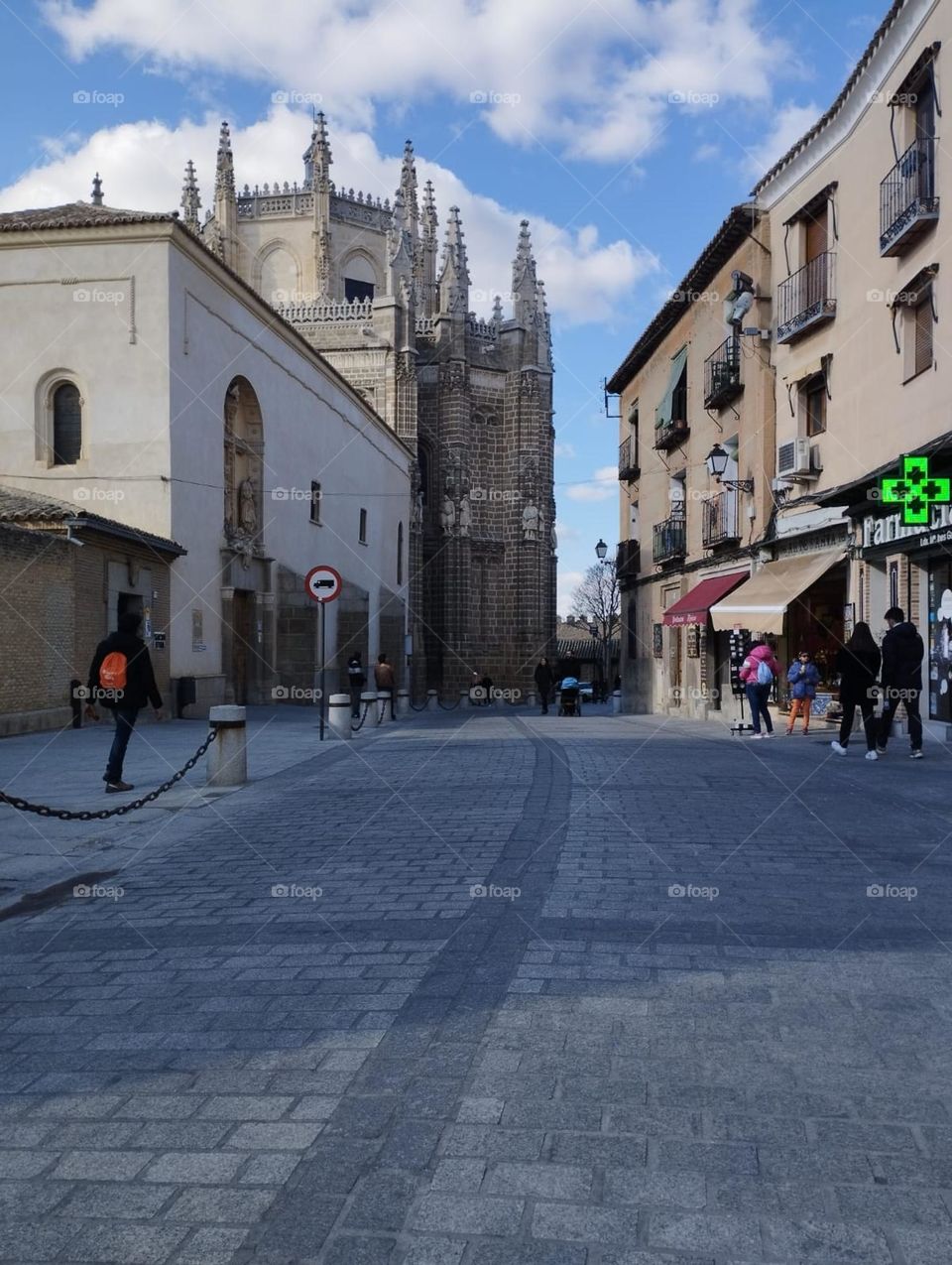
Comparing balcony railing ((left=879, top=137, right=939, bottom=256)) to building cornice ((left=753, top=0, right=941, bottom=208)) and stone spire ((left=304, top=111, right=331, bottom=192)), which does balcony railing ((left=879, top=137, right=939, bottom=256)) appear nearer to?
building cornice ((left=753, top=0, right=941, bottom=208))

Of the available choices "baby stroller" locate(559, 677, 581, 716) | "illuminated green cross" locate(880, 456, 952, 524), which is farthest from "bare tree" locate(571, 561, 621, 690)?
"illuminated green cross" locate(880, 456, 952, 524)

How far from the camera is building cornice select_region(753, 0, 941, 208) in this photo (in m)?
16.0

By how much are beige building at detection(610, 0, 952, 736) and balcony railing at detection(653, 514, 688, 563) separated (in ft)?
2.75

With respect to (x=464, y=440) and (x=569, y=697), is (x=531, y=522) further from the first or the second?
(x=569, y=697)

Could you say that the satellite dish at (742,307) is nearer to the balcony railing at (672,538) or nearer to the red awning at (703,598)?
the red awning at (703,598)

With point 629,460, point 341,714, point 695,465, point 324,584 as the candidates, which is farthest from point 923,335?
point 629,460

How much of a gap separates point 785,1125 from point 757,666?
587 inches

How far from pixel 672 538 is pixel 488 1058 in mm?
26182

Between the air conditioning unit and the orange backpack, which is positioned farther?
the air conditioning unit

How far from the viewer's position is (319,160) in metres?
57.0

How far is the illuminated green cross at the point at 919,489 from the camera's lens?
14008 mm

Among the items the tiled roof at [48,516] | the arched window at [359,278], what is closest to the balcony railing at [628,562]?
the tiled roof at [48,516]

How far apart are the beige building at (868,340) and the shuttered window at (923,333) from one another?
0.10ft

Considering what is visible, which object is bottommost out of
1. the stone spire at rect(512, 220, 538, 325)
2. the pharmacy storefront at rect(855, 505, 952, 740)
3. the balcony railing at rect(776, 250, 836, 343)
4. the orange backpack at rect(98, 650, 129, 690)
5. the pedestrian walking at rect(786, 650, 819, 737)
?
the pedestrian walking at rect(786, 650, 819, 737)
